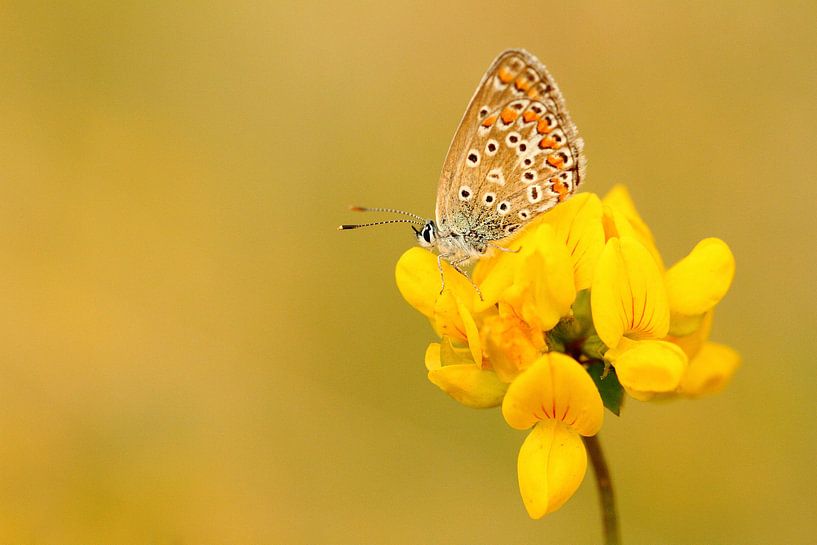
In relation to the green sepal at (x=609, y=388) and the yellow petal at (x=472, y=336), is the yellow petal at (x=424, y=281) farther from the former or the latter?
the green sepal at (x=609, y=388)

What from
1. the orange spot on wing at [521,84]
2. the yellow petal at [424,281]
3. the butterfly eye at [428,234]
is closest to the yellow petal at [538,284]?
the yellow petal at [424,281]

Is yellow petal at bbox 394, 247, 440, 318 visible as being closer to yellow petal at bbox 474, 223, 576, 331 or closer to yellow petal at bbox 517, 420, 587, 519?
yellow petal at bbox 474, 223, 576, 331

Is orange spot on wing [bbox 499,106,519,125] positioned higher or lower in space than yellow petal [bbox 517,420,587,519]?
higher

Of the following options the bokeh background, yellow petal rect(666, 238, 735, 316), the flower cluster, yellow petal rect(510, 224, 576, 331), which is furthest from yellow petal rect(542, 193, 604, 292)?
the bokeh background

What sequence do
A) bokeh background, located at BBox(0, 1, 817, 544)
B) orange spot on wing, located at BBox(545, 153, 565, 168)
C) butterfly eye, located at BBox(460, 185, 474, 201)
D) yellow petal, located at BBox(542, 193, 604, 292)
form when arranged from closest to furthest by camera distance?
yellow petal, located at BBox(542, 193, 604, 292) → orange spot on wing, located at BBox(545, 153, 565, 168) → butterfly eye, located at BBox(460, 185, 474, 201) → bokeh background, located at BBox(0, 1, 817, 544)

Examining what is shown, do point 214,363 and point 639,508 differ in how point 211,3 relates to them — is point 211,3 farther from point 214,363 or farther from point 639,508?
point 639,508

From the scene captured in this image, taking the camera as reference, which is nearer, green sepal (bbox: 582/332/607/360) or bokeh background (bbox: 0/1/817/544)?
green sepal (bbox: 582/332/607/360)

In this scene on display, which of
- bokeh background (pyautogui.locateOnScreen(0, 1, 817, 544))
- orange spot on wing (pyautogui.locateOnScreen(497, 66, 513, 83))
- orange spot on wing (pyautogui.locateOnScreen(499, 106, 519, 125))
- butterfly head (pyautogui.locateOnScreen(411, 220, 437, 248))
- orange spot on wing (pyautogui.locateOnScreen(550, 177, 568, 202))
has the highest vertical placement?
orange spot on wing (pyautogui.locateOnScreen(497, 66, 513, 83))

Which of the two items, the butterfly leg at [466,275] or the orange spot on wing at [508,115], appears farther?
the orange spot on wing at [508,115]

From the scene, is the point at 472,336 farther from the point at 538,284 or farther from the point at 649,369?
the point at 649,369
